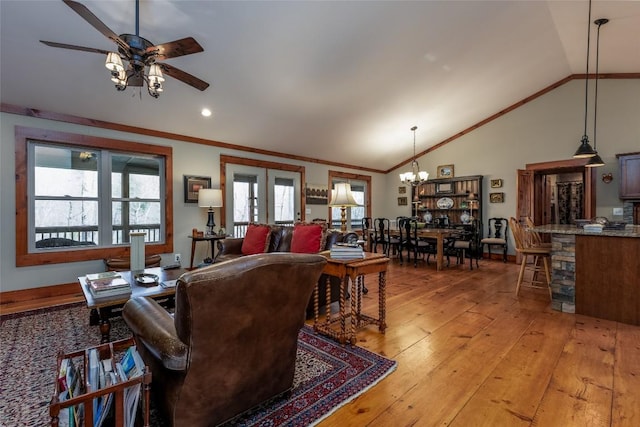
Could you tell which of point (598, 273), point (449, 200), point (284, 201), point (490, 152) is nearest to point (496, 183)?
point (490, 152)

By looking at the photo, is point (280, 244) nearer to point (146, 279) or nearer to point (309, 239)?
point (309, 239)

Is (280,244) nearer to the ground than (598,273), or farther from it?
farther from it

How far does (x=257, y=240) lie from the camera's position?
14.0 ft

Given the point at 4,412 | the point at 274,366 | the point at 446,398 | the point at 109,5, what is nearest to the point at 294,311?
the point at 274,366

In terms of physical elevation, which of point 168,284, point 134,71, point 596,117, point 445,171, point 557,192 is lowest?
point 168,284

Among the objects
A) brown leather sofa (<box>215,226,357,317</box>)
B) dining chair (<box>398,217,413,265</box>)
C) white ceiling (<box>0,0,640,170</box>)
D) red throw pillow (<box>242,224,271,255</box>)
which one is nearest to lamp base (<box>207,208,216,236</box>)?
brown leather sofa (<box>215,226,357,317</box>)

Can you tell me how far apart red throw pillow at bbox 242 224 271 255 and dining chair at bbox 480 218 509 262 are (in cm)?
472

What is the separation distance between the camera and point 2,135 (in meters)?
3.61

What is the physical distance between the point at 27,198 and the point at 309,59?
3966mm

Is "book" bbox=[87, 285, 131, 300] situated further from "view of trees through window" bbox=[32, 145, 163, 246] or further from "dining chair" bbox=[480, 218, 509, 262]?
"dining chair" bbox=[480, 218, 509, 262]

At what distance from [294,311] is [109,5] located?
3167 millimetres

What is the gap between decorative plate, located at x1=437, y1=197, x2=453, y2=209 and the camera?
745cm

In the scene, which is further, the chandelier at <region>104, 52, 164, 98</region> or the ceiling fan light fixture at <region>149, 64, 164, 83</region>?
the ceiling fan light fixture at <region>149, 64, 164, 83</region>

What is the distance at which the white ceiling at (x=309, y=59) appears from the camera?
2984 millimetres
